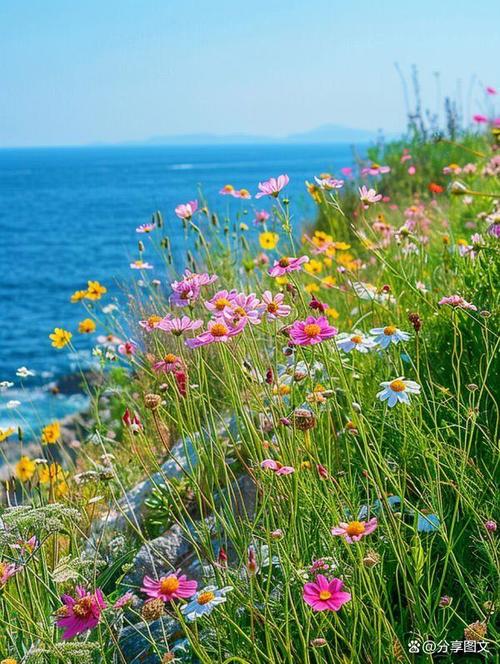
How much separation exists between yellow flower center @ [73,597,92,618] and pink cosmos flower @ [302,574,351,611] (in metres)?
0.43

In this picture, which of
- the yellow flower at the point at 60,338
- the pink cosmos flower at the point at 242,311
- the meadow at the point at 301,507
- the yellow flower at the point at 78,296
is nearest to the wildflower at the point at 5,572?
the meadow at the point at 301,507

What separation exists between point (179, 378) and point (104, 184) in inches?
3570

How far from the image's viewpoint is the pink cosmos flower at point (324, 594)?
4.60 feet

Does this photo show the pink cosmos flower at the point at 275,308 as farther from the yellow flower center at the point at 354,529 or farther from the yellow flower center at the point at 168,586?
the yellow flower center at the point at 168,586

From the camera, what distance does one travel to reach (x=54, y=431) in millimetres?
3301

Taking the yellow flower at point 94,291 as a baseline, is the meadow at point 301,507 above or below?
below

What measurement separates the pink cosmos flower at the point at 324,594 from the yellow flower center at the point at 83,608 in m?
0.43

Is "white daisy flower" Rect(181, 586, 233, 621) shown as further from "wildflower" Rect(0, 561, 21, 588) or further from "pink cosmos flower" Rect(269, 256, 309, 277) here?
"pink cosmos flower" Rect(269, 256, 309, 277)

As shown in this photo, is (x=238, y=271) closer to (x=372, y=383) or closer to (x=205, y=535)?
(x=372, y=383)

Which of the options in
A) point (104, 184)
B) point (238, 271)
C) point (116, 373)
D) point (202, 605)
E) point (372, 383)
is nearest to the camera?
point (202, 605)

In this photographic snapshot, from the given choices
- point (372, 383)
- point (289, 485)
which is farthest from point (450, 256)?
point (289, 485)

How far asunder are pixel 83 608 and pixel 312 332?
0.73 m

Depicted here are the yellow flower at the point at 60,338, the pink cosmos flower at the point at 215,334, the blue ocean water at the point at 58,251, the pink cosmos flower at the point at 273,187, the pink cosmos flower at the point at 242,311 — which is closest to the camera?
the pink cosmos flower at the point at 215,334

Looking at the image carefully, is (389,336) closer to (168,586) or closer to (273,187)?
(273,187)
